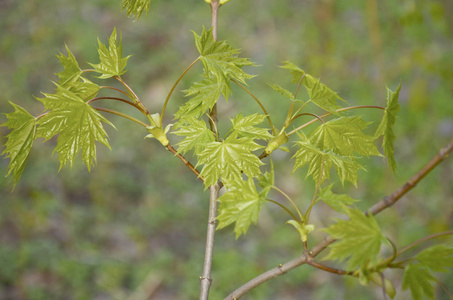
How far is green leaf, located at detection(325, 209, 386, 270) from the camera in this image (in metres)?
0.45

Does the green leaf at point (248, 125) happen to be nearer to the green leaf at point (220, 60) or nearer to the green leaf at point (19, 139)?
the green leaf at point (220, 60)

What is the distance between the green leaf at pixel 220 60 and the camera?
21.3 inches

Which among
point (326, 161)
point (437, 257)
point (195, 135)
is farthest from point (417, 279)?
point (195, 135)

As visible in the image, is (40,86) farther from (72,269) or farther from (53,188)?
(72,269)

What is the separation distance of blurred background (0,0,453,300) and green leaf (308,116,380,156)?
1.21 m

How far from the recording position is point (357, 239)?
0.45m

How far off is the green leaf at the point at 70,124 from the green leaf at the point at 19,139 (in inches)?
0.9

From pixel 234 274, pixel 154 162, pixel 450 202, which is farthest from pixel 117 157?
pixel 450 202

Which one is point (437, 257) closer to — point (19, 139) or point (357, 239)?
point (357, 239)

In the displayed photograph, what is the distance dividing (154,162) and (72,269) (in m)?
0.89

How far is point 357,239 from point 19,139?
0.40 meters

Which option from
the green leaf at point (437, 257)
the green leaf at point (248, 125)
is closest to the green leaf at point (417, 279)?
the green leaf at point (437, 257)

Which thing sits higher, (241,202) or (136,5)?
(136,5)

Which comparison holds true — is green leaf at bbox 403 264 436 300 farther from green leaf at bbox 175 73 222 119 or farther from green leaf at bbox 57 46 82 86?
green leaf at bbox 57 46 82 86
